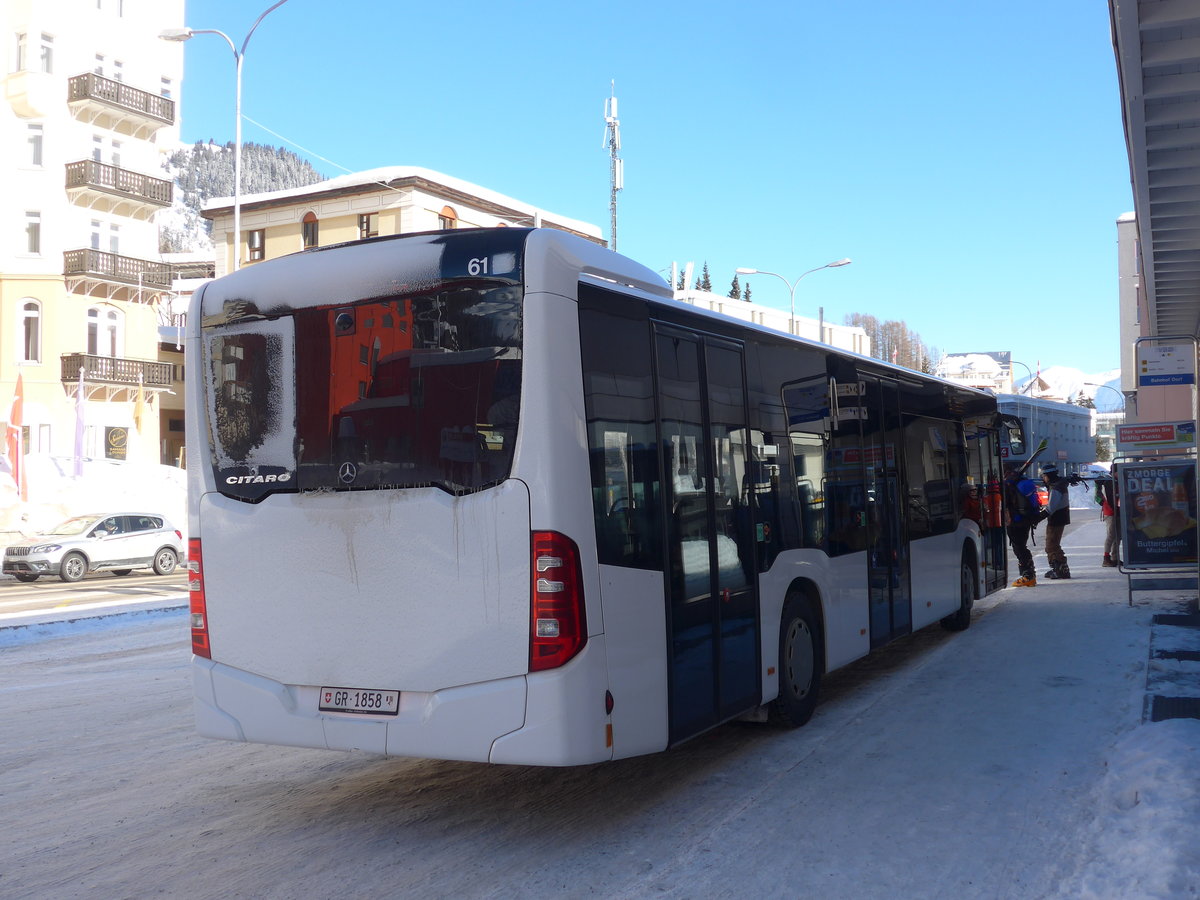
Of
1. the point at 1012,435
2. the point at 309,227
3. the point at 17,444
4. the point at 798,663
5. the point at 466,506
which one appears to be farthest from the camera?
the point at 309,227

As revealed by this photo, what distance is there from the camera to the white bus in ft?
17.2

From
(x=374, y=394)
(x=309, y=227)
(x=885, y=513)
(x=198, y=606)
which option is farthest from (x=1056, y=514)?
(x=309, y=227)

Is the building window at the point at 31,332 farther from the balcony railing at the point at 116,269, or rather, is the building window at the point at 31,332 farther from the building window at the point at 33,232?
the building window at the point at 33,232

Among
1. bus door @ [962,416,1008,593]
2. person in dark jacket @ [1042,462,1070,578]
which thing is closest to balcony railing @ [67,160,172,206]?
person in dark jacket @ [1042,462,1070,578]

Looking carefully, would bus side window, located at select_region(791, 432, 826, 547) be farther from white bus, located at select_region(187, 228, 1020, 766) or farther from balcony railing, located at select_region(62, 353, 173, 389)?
balcony railing, located at select_region(62, 353, 173, 389)

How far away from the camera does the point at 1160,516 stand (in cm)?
1396

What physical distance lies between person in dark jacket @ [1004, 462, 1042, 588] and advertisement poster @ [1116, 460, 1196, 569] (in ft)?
8.71

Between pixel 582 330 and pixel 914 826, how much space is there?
9.90 ft

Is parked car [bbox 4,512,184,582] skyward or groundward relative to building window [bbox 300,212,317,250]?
groundward

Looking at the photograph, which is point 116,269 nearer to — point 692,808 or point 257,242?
point 257,242

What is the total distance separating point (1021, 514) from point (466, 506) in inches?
543

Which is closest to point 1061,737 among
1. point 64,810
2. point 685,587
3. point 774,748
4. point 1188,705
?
point 1188,705

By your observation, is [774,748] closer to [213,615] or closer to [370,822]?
[370,822]

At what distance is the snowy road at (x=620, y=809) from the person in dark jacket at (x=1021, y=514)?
767cm
